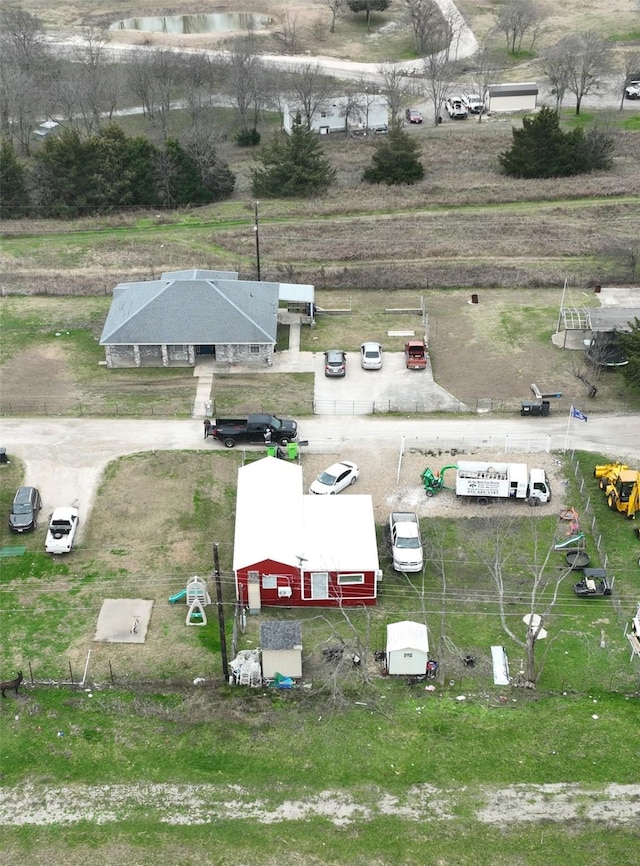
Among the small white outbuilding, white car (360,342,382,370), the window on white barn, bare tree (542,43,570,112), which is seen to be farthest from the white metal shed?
the small white outbuilding

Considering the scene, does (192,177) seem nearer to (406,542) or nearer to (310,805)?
(406,542)

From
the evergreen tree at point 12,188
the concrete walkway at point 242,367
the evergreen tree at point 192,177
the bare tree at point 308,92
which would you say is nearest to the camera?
the concrete walkway at point 242,367

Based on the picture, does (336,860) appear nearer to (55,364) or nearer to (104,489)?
(104,489)

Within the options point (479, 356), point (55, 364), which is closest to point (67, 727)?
point (55, 364)

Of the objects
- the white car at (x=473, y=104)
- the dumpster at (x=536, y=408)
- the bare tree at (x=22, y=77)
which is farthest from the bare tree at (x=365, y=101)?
the dumpster at (x=536, y=408)

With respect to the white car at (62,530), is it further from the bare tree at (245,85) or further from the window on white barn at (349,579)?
the bare tree at (245,85)

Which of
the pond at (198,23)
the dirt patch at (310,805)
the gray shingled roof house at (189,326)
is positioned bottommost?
the dirt patch at (310,805)

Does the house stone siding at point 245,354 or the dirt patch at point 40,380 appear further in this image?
the house stone siding at point 245,354
